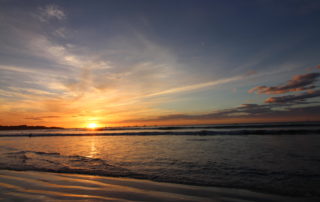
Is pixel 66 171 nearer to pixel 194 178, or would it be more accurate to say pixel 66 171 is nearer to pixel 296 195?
pixel 194 178

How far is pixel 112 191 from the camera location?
193 inches

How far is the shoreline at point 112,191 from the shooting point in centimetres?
434

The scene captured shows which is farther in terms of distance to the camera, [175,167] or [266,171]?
[175,167]

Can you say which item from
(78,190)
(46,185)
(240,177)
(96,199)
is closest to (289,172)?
(240,177)

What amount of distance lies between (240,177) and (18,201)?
6.25 meters

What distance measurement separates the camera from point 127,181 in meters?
5.82

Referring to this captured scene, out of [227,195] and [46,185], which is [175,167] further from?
[46,185]

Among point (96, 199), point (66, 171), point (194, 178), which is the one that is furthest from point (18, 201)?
point (194, 178)

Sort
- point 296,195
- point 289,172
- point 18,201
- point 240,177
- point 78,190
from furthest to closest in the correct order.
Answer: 1. point 289,172
2. point 240,177
3. point 78,190
4. point 296,195
5. point 18,201

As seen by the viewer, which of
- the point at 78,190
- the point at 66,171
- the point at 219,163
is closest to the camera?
the point at 78,190

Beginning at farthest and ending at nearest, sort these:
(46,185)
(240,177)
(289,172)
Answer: (289,172)
(240,177)
(46,185)

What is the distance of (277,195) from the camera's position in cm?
444

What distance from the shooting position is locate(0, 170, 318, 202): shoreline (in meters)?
4.34

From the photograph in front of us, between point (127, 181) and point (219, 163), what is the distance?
4.27 meters
